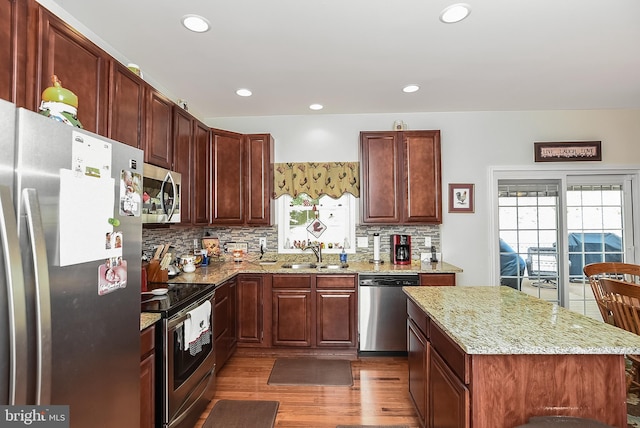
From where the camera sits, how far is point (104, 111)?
1.86 meters

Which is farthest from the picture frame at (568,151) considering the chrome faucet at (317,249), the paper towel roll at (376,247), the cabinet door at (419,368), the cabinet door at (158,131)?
the cabinet door at (158,131)

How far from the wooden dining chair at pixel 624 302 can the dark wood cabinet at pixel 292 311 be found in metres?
2.34

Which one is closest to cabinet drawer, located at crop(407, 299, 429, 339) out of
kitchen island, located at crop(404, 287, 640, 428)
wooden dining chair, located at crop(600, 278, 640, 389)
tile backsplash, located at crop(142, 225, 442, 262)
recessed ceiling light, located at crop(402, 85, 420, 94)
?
kitchen island, located at crop(404, 287, 640, 428)

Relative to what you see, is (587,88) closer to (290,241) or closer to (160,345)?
(290,241)

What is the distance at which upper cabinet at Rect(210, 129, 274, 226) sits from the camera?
3.54 metres

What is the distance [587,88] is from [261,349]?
4.22 m

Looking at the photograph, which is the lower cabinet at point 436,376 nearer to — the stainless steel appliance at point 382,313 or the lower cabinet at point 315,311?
the stainless steel appliance at point 382,313

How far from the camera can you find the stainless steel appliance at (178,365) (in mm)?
1828

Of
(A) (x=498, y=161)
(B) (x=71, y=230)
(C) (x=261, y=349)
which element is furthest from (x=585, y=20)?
(C) (x=261, y=349)

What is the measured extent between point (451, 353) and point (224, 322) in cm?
213

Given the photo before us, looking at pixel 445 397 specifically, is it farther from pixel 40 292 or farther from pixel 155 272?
pixel 155 272

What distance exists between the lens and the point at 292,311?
3.33 m

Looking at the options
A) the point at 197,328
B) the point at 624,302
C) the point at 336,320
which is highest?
the point at 624,302

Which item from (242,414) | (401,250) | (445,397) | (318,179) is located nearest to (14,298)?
(445,397)
